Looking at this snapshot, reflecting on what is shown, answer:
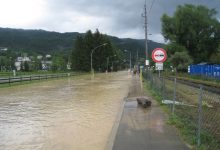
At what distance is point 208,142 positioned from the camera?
788cm

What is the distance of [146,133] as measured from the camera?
949cm

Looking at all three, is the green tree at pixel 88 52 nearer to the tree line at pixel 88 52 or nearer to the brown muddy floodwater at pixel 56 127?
the tree line at pixel 88 52

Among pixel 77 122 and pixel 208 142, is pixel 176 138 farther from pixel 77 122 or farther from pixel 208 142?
pixel 77 122

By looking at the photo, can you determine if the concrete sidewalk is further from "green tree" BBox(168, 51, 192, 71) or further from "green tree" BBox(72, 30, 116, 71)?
"green tree" BBox(72, 30, 116, 71)

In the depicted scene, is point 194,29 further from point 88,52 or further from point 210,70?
point 88,52

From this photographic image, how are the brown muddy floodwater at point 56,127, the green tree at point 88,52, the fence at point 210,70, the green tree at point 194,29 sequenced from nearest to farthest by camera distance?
1. the brown muddy floodwater at point 56,127
2. the fence at point 210,70
3. the green tree at point 194,29
4. the green tree at point 88,52

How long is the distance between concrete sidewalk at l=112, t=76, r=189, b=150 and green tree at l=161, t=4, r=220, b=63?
75.2 m

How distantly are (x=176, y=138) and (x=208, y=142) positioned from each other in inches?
40.2

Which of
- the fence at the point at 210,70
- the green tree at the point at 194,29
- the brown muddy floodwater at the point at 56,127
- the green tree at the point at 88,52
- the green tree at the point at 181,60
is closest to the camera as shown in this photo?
the brown muddy floodwater at the point at 56,127

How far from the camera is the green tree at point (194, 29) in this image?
8588cm

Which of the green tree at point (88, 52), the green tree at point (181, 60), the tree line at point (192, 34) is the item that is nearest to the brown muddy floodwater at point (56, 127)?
the tree line at point (192, 34)

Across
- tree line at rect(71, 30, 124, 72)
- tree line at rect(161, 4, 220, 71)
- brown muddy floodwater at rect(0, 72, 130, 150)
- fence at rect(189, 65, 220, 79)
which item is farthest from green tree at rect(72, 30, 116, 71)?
brown muddy floodwater at rect(0, 72, 130, 150)

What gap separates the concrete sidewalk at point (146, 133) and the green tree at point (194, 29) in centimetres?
7515

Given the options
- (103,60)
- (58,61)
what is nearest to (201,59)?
(103,60)
